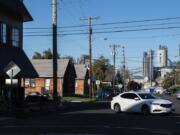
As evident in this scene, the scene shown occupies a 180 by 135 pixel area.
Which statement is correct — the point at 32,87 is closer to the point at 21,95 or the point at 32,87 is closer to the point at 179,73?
the point at 21,95

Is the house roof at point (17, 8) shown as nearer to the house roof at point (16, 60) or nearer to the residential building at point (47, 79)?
the house roof at point (16, 60)

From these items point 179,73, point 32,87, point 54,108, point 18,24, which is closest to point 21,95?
point 54,108

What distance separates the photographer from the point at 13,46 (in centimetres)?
4378

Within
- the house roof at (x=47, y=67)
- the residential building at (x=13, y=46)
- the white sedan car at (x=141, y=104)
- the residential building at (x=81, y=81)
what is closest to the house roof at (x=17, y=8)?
the residential building at (x=13, y=46)

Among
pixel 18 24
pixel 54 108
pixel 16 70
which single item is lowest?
pixel 54 108

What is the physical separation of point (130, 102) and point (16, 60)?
11.1m

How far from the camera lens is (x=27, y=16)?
149 feet

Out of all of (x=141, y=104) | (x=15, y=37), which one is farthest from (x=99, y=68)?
(x=141, y=104)

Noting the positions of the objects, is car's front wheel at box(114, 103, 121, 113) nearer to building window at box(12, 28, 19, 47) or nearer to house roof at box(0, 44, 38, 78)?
house roof at box(0, 44, 38, 78)

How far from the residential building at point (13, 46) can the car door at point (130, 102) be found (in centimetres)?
836

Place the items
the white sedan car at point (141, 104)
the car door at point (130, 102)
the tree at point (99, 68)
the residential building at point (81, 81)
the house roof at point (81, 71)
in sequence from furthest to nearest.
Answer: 1. the tree at point (99, 68)
2. the house roof at point (81, 71)
3. the residential building at point (81, 81)
4. the car door at point (130, 102)
5. the white sedan car at point (141, 104)

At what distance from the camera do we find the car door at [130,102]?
35781 millimetres

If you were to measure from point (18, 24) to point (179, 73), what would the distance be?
113721 millimetres

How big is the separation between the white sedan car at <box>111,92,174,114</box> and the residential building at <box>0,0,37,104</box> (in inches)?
319
